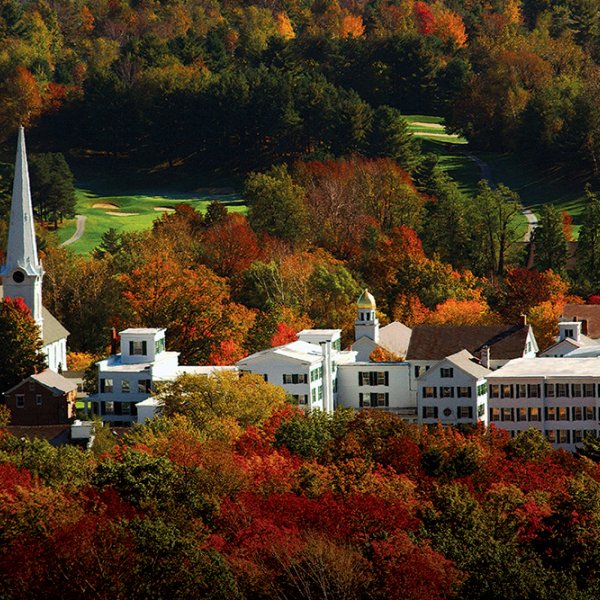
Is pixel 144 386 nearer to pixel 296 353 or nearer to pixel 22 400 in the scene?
pixel 22 400

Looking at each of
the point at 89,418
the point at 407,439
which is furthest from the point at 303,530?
the point at 89,418

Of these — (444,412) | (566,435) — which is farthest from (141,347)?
(566,435)

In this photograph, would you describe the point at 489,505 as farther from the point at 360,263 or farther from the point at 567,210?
the point at 567,210

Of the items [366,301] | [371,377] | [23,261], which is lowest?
[371,377]

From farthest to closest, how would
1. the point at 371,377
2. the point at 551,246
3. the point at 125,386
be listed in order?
1. the point at 551,246
2. the point at 371,377
3. the point at 125,386

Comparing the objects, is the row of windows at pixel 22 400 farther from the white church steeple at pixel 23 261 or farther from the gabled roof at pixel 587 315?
the gabled roof at pixel 587 315
